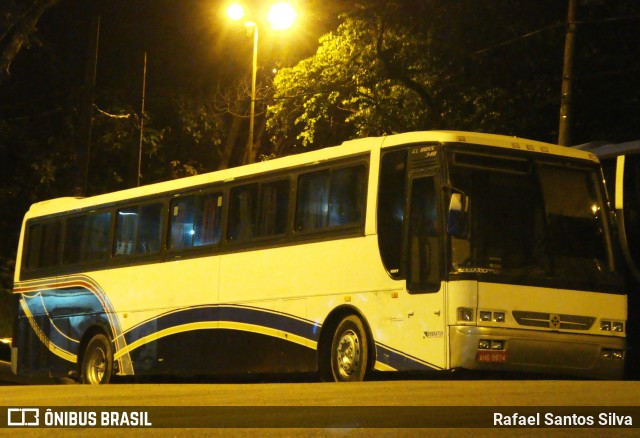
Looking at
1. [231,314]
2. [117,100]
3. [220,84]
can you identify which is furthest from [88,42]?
[231,314]

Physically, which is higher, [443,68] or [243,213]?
[443,68]

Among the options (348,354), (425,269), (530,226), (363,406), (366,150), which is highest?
(366,150)

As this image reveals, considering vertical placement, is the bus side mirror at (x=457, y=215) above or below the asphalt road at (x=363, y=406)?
above

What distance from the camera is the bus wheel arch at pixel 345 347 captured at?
1541 cm

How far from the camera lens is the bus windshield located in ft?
47.5

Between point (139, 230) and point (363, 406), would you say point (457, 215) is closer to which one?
point (363, 406)

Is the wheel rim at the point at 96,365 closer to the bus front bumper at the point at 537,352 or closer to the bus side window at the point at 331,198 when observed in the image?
the bus side window at the point at 331,198

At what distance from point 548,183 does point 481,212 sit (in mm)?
1243

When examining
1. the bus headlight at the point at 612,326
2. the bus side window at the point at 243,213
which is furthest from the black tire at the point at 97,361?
the bus headlight at the point at 612,326

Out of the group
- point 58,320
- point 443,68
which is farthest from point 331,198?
point 443,68

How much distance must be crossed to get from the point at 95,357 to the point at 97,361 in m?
0.09

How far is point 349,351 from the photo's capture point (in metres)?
15.8

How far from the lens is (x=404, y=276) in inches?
587

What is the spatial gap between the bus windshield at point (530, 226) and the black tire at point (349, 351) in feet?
6.23
